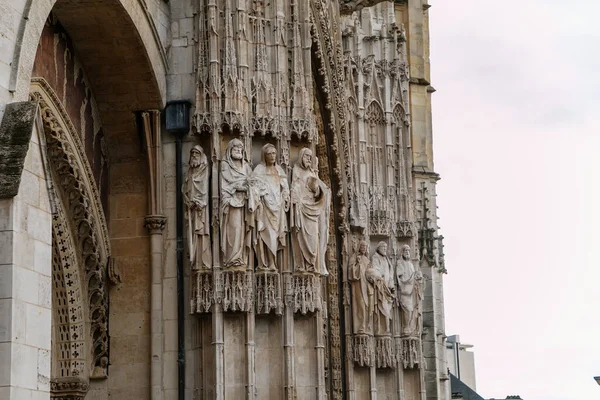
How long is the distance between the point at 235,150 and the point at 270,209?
3.49ft

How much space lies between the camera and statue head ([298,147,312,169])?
2225 centimetres

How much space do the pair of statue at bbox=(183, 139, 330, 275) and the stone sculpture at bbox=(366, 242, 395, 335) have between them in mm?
8668

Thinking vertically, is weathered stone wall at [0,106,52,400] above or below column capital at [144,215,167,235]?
below

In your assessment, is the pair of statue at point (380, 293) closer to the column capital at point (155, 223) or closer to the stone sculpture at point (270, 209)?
the stone sculpture at point (270, 209)

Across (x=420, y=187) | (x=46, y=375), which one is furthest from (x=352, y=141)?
(x=46, y=375)

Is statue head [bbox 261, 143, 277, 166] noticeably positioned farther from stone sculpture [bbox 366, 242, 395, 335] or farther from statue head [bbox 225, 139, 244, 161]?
stone sculpture [bbox 366, 242, 395, 335]

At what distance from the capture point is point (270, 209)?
846 inches

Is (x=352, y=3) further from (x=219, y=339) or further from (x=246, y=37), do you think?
(x=219, y=339)

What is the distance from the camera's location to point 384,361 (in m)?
31.1

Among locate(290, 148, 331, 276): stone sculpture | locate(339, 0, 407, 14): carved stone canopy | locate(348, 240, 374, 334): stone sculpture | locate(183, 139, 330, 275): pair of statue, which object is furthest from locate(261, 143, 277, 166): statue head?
locate(339, 0, 407, 14): carved stone canopy

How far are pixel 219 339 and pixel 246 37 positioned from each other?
15.8 feet

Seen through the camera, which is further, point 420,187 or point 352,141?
point 420,187

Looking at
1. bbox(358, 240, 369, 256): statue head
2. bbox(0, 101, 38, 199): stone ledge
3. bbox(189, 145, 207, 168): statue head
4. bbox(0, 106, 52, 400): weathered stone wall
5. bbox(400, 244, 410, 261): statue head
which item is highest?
bbox(400, 244, 410, 261): statue head

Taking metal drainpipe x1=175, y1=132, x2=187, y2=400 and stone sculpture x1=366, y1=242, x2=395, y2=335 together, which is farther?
stone sculpture x1=366, y1=242, x2=395, y2=335
